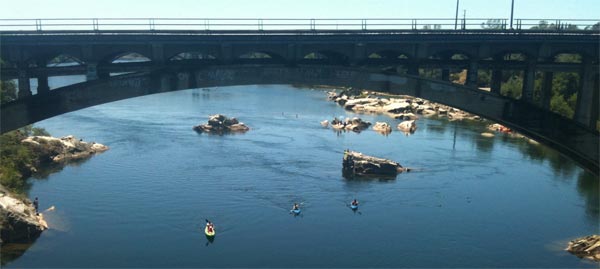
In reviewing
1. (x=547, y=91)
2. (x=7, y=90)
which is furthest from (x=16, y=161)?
(x=547, y=91)

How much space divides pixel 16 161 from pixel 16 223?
13973 mm

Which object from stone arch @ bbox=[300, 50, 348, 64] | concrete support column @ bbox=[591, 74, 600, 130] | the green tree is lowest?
the green tree

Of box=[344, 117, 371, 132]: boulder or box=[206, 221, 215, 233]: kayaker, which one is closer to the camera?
box=[206, 221, 215, 233]: kayaker

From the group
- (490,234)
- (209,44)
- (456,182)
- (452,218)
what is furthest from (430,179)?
(209,44)

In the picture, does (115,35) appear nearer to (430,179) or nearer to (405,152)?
(430,179)

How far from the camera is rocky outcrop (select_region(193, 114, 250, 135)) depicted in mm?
66750

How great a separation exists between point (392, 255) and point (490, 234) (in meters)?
7.52

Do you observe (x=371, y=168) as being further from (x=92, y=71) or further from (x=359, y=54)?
(x=92, y=71)

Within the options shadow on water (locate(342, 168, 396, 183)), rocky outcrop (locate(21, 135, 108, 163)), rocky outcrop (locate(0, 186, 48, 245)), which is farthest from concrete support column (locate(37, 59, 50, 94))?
rocky outcrop (locate(21, 135, 108, 163))

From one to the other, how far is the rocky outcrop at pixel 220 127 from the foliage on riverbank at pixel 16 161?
2013cm

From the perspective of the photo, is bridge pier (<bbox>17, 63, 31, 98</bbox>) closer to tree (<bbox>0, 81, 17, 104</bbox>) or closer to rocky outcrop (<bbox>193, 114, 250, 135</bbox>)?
tree (<bbox>0, 81, 17, 104</bbox>)

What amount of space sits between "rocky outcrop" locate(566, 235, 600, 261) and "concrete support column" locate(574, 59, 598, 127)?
1245 centimetres

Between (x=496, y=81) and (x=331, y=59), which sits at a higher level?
(x=331, y=59)

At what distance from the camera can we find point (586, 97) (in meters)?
23.6
